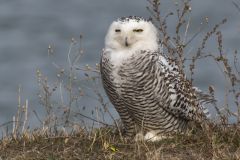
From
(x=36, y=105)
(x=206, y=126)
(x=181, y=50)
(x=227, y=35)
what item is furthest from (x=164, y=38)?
(x=227, y=35)

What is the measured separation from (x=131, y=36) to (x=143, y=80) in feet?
1.23

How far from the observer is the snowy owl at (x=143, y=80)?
8336 millimetres

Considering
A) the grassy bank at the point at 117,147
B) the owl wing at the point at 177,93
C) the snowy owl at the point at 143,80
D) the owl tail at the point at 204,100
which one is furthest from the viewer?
the owl tail at the point at 204,100

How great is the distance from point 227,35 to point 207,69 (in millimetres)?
1157

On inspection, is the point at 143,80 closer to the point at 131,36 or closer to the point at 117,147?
the point at 131,36

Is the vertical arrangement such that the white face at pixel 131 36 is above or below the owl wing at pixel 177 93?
above

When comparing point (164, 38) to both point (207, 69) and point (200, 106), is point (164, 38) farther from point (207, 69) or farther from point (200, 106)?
point (207, 69)

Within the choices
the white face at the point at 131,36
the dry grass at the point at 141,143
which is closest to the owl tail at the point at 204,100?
the dry grass at the point at 141,143

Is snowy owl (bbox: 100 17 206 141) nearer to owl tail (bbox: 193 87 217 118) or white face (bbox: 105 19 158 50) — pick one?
white face (bbox: 105 19 158 50)

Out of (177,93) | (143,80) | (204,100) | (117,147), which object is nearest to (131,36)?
(143,80)

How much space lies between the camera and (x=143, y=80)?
27.3 feet

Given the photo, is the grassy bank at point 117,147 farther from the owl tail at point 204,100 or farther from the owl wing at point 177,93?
the owl tail at point 204,100

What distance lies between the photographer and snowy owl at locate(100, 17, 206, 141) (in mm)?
8336

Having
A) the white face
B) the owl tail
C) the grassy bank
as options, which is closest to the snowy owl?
the white face
